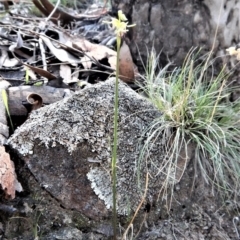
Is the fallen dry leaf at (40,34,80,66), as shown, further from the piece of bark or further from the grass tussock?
Result: the grass tussock

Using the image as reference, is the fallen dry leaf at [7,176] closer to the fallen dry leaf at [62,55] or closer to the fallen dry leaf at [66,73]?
the fallen dry leaf at [66,73]

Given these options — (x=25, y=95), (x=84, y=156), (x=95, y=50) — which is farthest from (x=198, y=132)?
(x=95, y=50)

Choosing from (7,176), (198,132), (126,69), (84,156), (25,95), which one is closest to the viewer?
(7,176)

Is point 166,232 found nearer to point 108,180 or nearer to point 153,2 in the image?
point 108,180

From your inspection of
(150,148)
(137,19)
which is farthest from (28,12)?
(150,148)

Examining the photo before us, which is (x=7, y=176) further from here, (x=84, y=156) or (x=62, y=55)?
(x=62, y=55)

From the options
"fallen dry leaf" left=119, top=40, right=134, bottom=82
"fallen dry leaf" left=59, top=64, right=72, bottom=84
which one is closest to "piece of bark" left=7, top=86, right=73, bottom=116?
"fallen dry leaf" left=59, top=64, right=72, bottom=84
